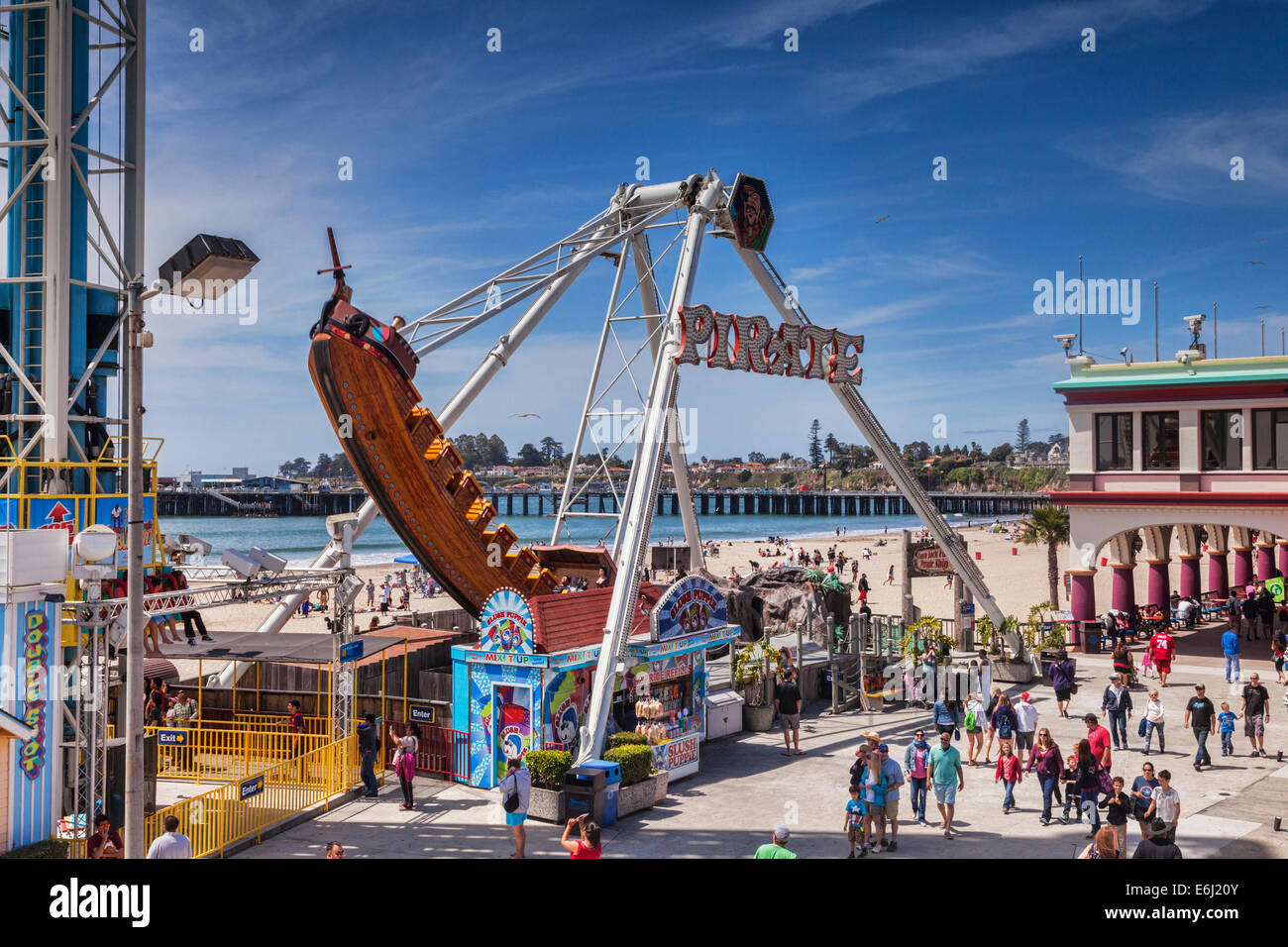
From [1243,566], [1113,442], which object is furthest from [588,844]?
[1243,566]

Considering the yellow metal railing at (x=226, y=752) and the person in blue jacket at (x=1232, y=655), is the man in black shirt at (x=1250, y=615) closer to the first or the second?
the person in blue jacket at (x=1232, y=655)

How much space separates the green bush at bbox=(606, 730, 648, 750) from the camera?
16922mm

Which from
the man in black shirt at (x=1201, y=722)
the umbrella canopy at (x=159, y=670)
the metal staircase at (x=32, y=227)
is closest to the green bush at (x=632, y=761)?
the umbrella canopy at (x=159, y=670)

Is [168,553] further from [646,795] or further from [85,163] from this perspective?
[646,795]

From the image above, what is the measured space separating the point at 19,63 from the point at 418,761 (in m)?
13.5

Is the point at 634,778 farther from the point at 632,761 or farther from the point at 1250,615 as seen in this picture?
the point at 1250,615

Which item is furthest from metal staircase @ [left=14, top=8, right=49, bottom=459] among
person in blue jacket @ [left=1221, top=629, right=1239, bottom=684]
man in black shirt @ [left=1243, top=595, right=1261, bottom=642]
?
man in black shirt @ [left=1243, top=595, right=1261, bottom=642]

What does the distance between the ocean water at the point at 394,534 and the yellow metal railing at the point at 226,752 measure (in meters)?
92.9

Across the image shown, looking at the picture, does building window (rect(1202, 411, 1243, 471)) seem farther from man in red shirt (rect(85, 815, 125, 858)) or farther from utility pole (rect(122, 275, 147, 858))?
utility pole (rect(122, 275, 147, 858))

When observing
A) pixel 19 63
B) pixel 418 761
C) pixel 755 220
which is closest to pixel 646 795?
pixel 418 761

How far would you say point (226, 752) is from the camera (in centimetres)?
1989

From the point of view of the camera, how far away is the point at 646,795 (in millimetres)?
16422

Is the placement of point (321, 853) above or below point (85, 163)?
below

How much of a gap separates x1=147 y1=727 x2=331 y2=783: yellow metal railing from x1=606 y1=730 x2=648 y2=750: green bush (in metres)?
4.78
